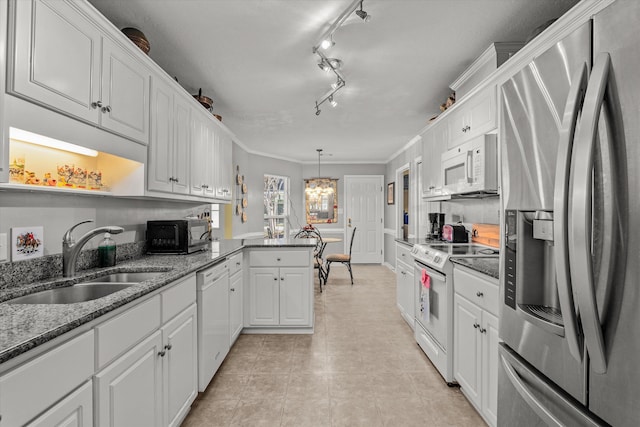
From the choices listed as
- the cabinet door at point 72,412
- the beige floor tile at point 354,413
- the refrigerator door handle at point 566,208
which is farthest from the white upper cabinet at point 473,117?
the cabinet door at point 72,412

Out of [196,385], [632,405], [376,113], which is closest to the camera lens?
[632,405]

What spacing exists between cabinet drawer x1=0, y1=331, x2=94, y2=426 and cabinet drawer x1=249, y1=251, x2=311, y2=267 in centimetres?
206

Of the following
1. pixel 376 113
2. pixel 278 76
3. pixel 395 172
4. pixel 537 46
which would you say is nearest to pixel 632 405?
pixel 537 46

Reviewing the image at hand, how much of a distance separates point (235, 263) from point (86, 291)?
4.07ft

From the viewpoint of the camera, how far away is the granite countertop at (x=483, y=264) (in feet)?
5.40

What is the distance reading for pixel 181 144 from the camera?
252cm

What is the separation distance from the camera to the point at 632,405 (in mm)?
708

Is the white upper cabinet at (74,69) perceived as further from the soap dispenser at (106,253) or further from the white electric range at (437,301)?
the white electric range at (437,301)

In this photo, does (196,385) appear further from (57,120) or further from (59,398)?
(57,120)

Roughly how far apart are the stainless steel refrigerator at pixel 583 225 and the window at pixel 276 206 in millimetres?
5644

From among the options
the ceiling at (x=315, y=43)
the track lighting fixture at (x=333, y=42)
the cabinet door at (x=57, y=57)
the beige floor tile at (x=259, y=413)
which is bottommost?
the beige floor tile at (x=259, y=413)

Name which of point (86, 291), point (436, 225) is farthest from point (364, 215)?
point (86, 291)

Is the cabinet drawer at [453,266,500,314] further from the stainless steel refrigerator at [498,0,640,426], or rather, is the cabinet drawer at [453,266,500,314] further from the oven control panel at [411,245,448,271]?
the stainless steel refrigerator at [498,0,640,426]

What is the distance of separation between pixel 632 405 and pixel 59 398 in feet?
4.86
